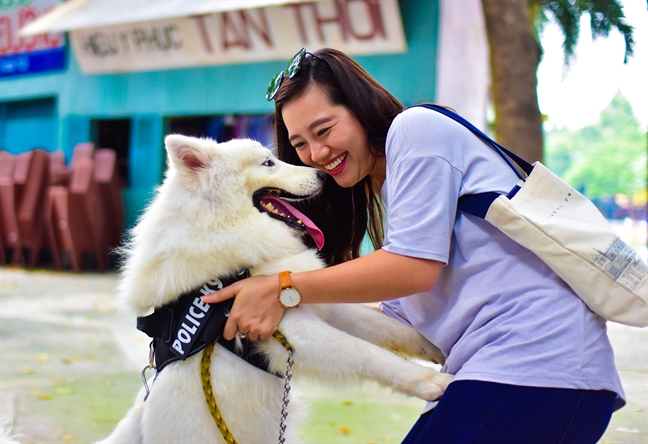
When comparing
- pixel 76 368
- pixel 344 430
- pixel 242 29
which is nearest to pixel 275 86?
pixel 344 430

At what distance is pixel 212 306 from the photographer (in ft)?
6.61

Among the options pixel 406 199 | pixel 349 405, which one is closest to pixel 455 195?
pixel 406 199

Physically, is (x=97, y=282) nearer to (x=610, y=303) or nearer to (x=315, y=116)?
(x=315, y=116)

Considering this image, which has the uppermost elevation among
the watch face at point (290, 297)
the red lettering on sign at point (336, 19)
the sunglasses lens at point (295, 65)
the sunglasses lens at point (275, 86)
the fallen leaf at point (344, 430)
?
the red lettering on sign at point (336, 19)

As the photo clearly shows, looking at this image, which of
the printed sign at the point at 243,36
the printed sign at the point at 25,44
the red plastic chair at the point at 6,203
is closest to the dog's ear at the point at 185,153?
the printed sign at the point at 243,36

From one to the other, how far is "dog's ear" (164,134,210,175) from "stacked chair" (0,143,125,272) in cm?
823

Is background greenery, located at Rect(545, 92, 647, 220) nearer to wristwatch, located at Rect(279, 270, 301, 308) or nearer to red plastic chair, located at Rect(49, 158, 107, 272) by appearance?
red plastic chair, located at Rect(49, 158, 107, 272)

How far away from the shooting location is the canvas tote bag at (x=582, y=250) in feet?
5.25

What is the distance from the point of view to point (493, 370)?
5.44 ft

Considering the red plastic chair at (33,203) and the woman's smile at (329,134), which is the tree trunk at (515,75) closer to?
the woman's smile at (329,134)

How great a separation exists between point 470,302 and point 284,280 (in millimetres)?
594

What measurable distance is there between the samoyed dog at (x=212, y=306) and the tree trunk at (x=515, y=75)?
426 centimetres

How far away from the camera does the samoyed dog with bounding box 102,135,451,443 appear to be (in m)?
1.98

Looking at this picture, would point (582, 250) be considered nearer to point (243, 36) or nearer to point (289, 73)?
point (289, 73)
